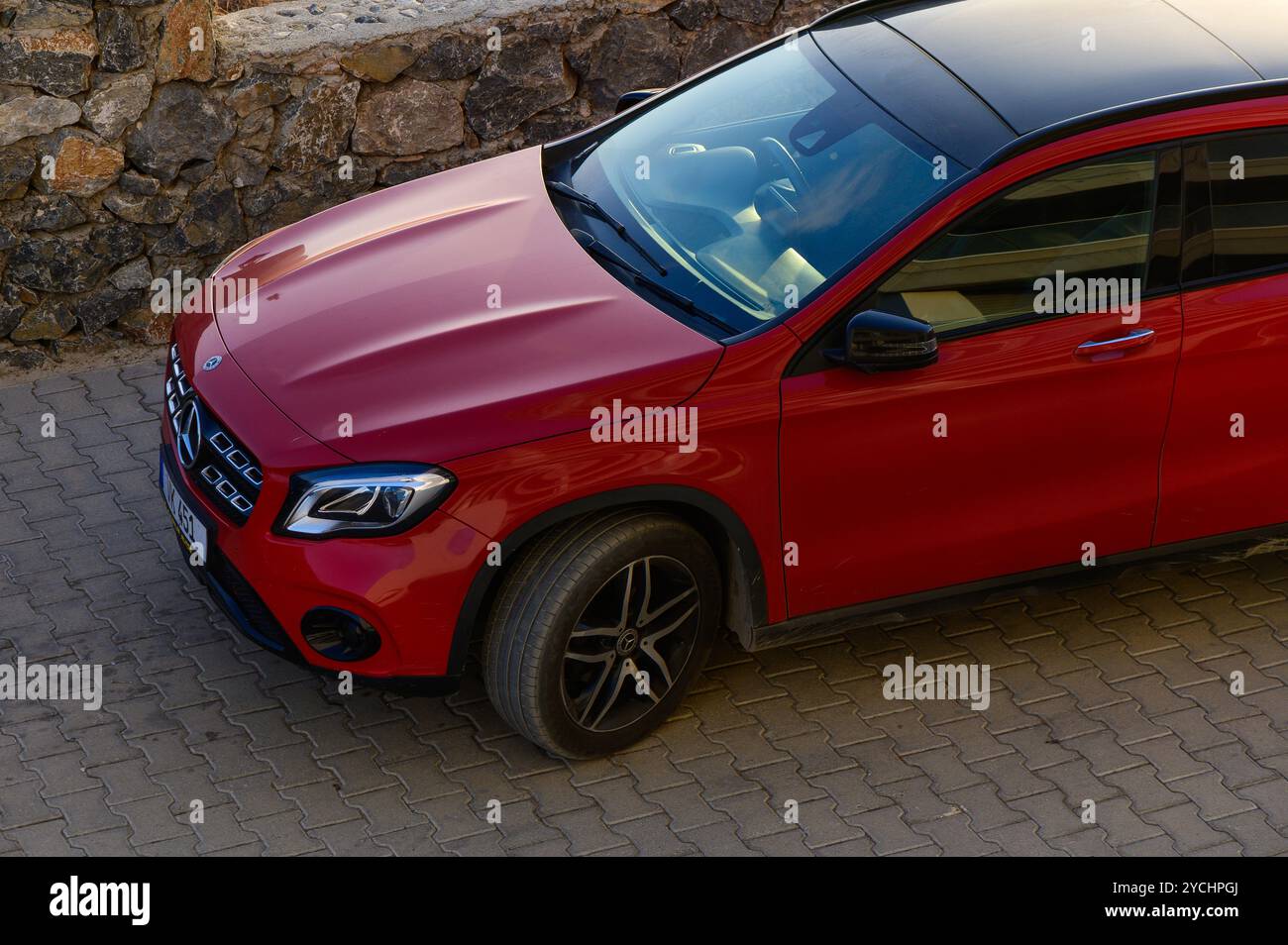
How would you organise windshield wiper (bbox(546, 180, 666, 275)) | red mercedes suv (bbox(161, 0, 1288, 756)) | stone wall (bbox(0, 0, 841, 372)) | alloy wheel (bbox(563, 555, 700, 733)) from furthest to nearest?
stone wall (bbox(0, 0, 841, 372)) → windshield wiper (bbox(546, 180, 666, 275)) → alloy wheel (bbox(563, 555, 700, 733)) → red mercedes suv (bbox(161, 0, 1288, 756))

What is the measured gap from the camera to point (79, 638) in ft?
18.2

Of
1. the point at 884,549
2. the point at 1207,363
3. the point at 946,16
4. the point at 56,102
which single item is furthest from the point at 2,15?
the point at 1207,363

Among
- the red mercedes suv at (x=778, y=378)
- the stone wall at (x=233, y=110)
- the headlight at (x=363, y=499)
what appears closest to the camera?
the headlight at (x=363, y=499)

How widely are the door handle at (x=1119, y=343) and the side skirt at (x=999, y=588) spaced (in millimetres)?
744

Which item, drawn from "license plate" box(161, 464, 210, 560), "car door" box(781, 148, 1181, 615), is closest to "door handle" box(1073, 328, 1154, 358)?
"car door" box(781, 148, 1181, 615)

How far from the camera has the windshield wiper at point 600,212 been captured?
16.8 ft

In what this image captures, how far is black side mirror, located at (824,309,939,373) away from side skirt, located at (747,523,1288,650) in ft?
2.70

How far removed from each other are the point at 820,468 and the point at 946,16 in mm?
1854

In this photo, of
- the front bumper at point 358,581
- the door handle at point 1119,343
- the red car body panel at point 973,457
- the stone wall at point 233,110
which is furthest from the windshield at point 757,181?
the stone wall at point 233,110

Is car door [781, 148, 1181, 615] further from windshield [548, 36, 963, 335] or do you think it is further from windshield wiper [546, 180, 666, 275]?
windshield wiper [546, 180, 666, 275]

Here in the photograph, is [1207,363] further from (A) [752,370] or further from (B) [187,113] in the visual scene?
(B) [187,113]

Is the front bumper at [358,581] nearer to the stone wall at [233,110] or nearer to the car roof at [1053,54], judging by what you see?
the car roof at [1053,54]

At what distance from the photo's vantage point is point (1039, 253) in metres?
4.93

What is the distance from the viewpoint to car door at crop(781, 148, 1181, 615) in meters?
4.79
